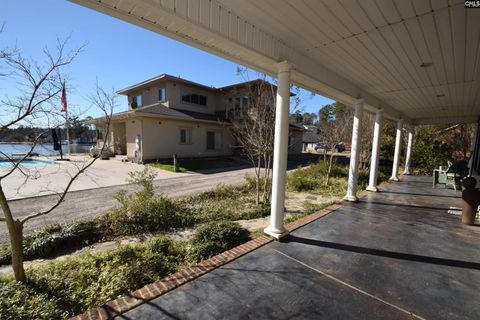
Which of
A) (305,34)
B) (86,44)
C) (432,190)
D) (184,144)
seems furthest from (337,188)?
(184,144)

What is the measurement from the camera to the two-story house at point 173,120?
1519 centimetres

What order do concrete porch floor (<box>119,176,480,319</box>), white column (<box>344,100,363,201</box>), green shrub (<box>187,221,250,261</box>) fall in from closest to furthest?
concrete porch floor (<box>119,176,480,319</box>) < green shrub (<box>187,221,250,261</box>) < white column (<box>344,100,363,201</box>)

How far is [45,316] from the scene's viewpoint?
232 centimetres

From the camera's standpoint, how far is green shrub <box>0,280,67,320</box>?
2.29 metres

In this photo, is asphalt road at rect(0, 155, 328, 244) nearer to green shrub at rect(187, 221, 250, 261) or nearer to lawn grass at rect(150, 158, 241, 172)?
lawn grass at rect(150, 158, 241, 172)

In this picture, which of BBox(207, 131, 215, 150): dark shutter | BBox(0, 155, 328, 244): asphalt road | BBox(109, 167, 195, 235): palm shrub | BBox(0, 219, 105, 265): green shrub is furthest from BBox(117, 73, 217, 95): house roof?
Answer: BBox(0, 219, 105, 265): green shrub

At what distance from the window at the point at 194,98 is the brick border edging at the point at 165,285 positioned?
16.2 m

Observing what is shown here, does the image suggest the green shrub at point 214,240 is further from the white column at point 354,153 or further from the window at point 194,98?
the window at point 194,98

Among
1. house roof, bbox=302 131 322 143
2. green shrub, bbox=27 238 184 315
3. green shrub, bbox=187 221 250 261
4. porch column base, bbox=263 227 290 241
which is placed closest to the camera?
green shrub, bbox=27 238 184 315

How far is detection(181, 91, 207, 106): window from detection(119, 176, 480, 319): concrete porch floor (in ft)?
52.5

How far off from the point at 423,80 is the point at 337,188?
197 inches

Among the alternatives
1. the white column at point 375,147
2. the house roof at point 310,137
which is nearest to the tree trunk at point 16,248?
the white column at point 375,147

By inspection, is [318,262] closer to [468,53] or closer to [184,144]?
[468,53]

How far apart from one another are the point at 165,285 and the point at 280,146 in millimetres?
2710
